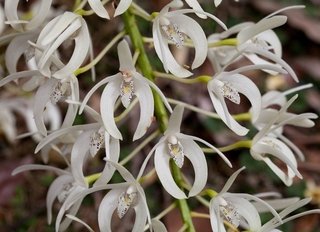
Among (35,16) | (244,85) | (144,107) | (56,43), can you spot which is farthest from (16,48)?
(244,85)

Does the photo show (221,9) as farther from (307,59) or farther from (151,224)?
(151,224)

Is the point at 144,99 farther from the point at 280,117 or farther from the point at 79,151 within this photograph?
the point at 280,117

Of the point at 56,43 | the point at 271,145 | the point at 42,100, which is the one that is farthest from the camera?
the point at 271,145

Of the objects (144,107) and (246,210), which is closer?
(144,107)

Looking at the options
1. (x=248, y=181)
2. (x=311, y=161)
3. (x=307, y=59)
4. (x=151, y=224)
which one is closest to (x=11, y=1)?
(x=151, y=224)

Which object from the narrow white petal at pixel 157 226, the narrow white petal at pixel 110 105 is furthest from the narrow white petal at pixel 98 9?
the narrow white petal at pixel 157 226

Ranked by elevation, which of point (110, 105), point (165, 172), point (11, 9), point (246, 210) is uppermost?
point (11, 9)

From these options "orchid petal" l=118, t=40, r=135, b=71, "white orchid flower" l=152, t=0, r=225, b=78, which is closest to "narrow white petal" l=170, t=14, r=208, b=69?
"white orchid flower" l=152, t=0, r=225, b=78
